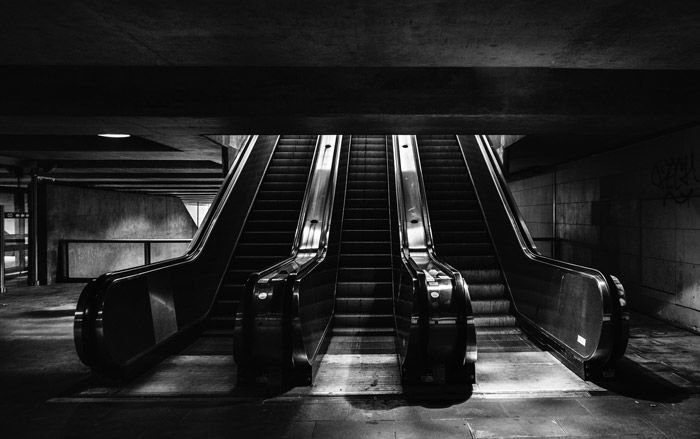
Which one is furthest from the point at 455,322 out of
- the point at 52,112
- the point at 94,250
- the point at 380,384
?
the point at 94,250

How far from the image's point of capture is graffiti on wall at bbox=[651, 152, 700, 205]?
5812 mm

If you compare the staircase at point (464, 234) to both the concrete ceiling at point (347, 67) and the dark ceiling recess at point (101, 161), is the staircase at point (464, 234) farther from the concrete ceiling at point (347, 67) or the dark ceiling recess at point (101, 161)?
the dark ceiling recess at point (101, 161)

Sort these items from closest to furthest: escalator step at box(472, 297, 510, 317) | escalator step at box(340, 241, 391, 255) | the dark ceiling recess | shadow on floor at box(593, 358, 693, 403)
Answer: shadow on floor at box(593, 358, 693, 403), escalator step at box(472, 297, 510, 317), escalator step at box(340, 241, 391, 255), the dark ceiling recess

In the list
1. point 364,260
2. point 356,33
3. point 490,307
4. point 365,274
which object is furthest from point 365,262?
point 356,33

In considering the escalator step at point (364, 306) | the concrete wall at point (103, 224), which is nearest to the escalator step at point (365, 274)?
the escalator step at point (364, 306)

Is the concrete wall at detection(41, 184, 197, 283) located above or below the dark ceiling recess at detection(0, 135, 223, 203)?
below

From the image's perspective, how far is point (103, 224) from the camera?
47.2 feet

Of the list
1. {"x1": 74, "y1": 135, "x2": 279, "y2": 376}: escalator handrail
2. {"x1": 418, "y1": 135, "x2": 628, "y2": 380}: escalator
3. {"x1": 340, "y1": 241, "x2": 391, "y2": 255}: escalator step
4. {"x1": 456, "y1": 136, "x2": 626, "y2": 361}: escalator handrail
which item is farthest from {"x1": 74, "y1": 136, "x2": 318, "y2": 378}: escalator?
{"x1": 456, "y1": 136, "x2": 626, "y2": 361}: escalator handrail

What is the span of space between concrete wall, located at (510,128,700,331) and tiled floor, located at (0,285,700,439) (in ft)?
6.06

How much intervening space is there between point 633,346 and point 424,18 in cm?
462

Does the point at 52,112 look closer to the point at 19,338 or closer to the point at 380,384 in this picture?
the point at 19,338

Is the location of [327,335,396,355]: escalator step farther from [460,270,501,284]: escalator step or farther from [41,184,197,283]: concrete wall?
[41,184,197,283]: concrete wall

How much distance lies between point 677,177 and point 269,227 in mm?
6371

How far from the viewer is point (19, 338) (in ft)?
19.1
